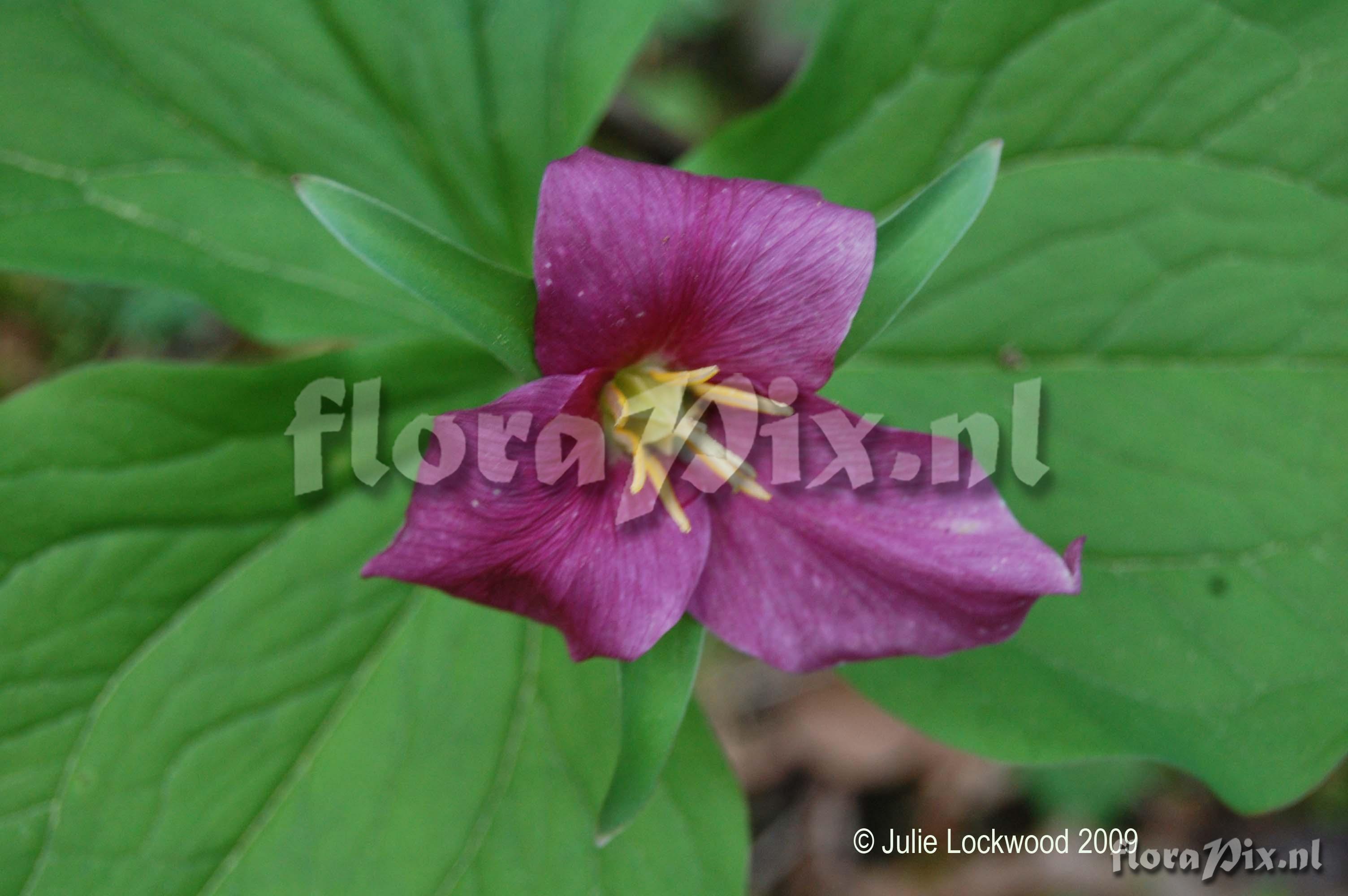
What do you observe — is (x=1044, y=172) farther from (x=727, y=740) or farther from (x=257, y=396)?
(x=727, y=740)

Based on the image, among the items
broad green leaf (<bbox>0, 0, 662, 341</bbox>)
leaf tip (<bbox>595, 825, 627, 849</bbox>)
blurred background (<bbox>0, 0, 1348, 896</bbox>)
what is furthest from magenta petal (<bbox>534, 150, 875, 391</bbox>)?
blurred background (<bbox>0, 0, 1348, 896</bbox>)

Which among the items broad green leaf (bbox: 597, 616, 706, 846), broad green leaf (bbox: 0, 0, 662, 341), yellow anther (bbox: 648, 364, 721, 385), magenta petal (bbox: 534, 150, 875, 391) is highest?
broad green leaf (bbox: 0, 0, 662, 341)

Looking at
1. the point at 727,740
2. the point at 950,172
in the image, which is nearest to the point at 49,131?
the point at 950,172

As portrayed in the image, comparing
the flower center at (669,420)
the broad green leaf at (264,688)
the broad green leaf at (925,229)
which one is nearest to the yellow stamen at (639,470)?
the flower center at (669,420)

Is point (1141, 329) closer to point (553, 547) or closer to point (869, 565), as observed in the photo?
point (869, 565)

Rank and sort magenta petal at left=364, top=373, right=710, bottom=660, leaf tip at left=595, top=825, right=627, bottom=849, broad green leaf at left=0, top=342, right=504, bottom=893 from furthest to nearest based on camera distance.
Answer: broad green leaf at left=0, top=342, right=504, bottom=893 → leaf tip at left=595, top=825, right=627, bottom=849 → magenta petal at left=364, top=373, right=710, bottom=660

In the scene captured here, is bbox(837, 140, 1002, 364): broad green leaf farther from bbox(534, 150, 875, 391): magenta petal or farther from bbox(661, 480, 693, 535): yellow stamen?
bbox(661, 480, 693, 535): yellow stamen

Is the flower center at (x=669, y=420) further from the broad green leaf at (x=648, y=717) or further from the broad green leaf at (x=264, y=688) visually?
the broad green leaf at (x=264, y=688)
